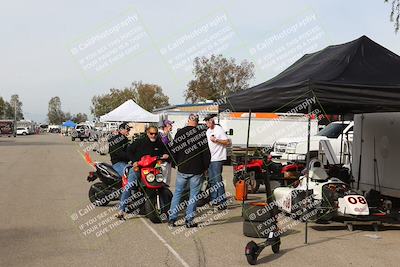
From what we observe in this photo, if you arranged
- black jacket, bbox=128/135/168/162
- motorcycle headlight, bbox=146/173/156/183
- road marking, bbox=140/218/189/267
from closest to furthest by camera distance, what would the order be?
road marking, bbox=140/218/189/267 → motorcycle headlight, bbox=146/173/156/183 → black jacket, bbox=128/135/168/162

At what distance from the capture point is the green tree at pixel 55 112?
181 meters

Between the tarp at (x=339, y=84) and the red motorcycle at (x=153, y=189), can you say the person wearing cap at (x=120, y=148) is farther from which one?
the tarp at (x=339, y=84)

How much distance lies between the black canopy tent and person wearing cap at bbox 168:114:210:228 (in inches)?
59.6

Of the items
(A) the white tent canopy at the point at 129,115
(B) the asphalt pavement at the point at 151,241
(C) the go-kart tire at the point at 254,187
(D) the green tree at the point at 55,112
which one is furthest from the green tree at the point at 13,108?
(B) the asphalt pavement at the point at 151,241

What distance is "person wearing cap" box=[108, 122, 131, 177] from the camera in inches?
401

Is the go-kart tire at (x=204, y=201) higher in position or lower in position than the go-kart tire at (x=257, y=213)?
lower

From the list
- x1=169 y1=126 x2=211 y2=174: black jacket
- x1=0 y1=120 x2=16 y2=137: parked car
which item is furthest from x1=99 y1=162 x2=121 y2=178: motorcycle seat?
x1=0 y1=120 x2=16 y2=137: parked car

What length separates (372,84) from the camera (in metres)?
8.15

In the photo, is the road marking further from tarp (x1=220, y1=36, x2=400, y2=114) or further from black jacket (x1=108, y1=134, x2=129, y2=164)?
tarp (x1=220, y1=36, x2=400, y2=114)

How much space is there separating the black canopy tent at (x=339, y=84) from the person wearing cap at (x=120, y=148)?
7.12 ft

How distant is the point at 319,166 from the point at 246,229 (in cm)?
264

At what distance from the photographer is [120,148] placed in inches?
401

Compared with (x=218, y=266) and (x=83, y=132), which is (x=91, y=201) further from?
(x=83, y=132)

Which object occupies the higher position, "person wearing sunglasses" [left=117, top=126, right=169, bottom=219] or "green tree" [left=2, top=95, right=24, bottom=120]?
"green tree" [left=2, top=95, right=24, bottom=120]
